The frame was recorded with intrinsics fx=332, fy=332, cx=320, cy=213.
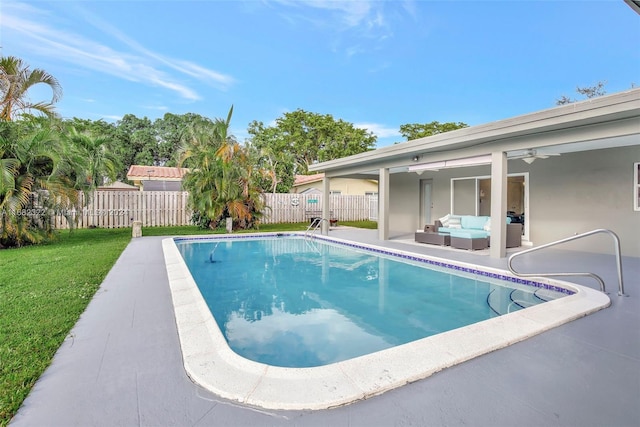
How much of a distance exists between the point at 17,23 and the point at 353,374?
15.7 m

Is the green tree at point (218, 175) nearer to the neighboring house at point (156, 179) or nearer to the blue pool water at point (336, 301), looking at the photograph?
the blue pool water at point (336, 301)

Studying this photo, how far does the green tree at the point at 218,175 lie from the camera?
14.3 m

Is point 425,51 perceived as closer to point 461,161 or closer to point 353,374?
point 461,161

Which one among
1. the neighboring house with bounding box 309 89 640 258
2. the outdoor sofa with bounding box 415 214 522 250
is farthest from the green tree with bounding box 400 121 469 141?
the outdoor sofa with bounding box 415 214 522 250

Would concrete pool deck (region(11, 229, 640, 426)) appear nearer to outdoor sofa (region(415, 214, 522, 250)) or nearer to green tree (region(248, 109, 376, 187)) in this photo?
outdoor sofa (region(415, 214, 522, 250))

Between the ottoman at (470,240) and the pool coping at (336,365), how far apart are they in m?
5.49

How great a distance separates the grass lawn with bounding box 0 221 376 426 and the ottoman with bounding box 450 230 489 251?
9018 millimetres

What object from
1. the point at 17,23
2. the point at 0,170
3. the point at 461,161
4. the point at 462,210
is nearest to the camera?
the point at 0,170

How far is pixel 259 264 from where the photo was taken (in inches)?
351

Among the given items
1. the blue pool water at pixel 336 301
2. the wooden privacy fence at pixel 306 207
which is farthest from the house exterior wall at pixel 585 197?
the wooden privacy fence at pixel 306 207

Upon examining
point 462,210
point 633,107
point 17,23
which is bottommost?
point 462,210

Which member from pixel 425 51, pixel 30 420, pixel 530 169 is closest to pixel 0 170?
pixel 30 420

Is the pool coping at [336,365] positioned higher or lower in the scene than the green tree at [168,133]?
lower

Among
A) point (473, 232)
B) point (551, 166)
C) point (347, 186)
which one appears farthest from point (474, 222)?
point (347, 186)
